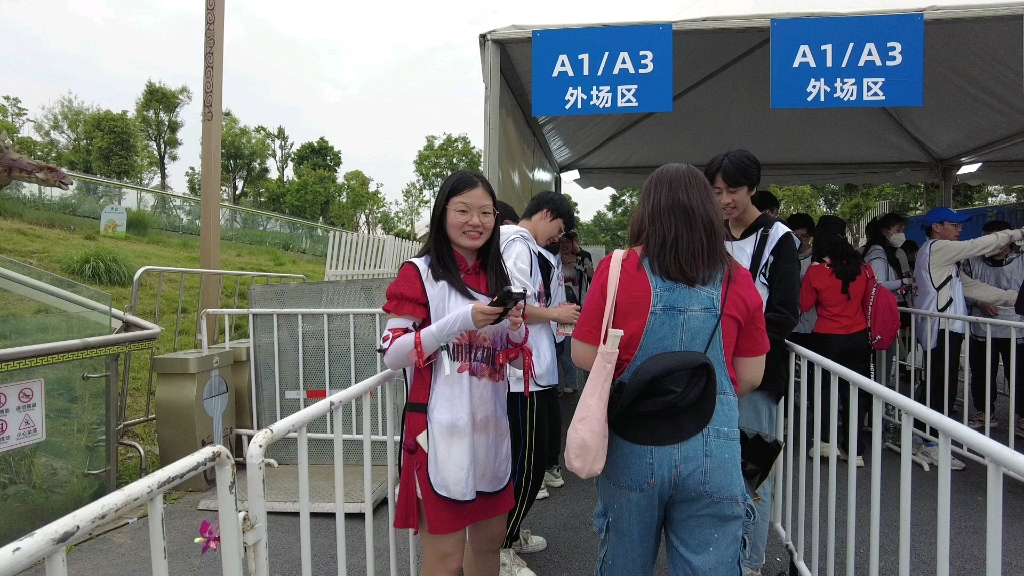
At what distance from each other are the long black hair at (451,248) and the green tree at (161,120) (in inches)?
1432

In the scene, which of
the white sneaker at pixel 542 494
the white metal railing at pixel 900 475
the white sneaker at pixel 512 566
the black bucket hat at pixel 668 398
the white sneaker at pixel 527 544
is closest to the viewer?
the white metal railing at pixel 900 475

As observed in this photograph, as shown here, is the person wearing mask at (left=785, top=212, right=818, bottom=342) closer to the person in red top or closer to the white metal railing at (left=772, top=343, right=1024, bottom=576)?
the person in red top

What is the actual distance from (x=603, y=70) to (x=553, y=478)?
8.71 feet

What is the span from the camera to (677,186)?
1.71 metres

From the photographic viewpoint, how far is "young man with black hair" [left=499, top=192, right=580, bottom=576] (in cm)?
221

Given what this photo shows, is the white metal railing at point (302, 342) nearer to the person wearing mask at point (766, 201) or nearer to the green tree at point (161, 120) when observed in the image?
the person wearing mask at point (766, 201)

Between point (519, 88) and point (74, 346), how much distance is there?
3924 mm

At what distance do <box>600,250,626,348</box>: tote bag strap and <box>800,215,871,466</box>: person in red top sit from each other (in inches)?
115

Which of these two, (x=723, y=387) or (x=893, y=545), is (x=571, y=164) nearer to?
(x=893, y=545)

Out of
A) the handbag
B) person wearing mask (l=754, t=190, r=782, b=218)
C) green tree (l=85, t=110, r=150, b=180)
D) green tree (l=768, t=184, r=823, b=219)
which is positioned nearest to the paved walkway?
the handbag

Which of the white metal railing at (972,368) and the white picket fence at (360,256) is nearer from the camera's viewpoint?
the white metal railing at (972,368)

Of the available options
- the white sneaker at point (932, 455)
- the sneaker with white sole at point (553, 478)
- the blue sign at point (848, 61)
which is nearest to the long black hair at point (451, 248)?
the sneaker with white sole at point (553, 478)

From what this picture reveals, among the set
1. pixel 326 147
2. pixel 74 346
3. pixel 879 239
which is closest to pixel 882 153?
pixel 879 239

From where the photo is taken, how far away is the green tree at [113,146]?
1090 inches
